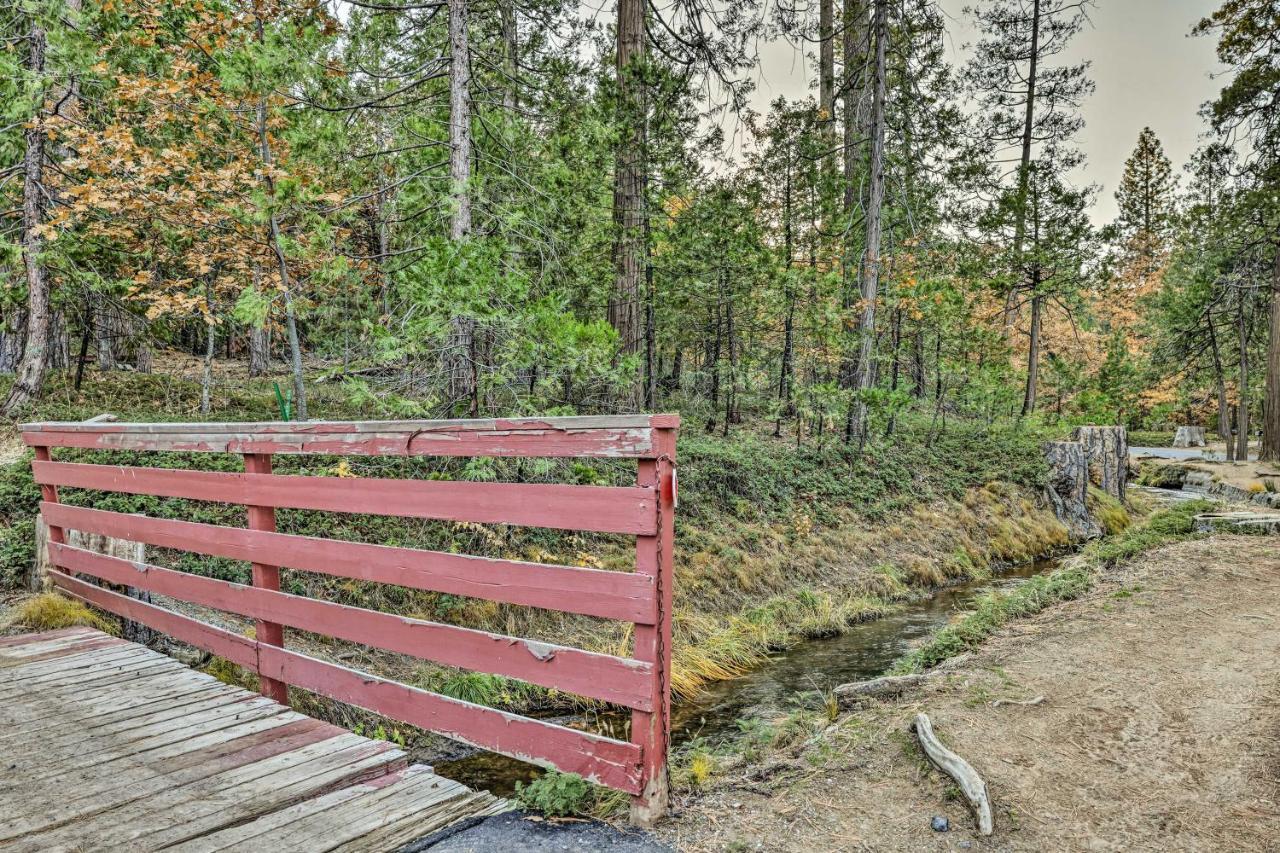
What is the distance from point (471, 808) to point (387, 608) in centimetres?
426

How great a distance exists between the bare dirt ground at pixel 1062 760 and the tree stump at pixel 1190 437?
2904 cm

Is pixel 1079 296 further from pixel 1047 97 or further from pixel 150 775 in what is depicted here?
pixel 150 775

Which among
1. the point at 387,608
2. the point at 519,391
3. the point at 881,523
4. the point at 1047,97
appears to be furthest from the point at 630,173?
the point at 1047,97

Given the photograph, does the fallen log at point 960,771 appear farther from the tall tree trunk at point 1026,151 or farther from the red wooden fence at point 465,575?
the tall tree trunk at point 1026,151

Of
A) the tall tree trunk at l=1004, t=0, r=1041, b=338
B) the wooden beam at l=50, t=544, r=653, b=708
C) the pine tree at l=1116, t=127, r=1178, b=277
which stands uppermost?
the pine tree at l=1116, t=127, r=1178, b=277

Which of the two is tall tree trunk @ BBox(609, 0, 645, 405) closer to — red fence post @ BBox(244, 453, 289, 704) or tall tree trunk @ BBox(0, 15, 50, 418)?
red fence post @ BBox(244, 453, 289, 704)

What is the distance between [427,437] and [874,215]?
9855 mm

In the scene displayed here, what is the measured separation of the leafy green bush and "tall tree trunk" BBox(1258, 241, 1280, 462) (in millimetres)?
20053

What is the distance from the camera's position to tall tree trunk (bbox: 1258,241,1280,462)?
1525 centimetres

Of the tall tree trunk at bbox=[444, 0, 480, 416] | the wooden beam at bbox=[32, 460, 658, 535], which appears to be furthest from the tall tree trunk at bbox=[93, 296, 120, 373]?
the wooden beam at bbox=[32, 460, 658, 535]

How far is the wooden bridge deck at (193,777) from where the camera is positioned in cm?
211

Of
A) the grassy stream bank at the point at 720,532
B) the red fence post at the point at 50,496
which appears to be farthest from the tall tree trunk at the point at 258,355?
the red fence post at the point at 50,496

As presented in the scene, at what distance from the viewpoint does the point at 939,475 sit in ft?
41.7

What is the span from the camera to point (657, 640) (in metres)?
2.16
